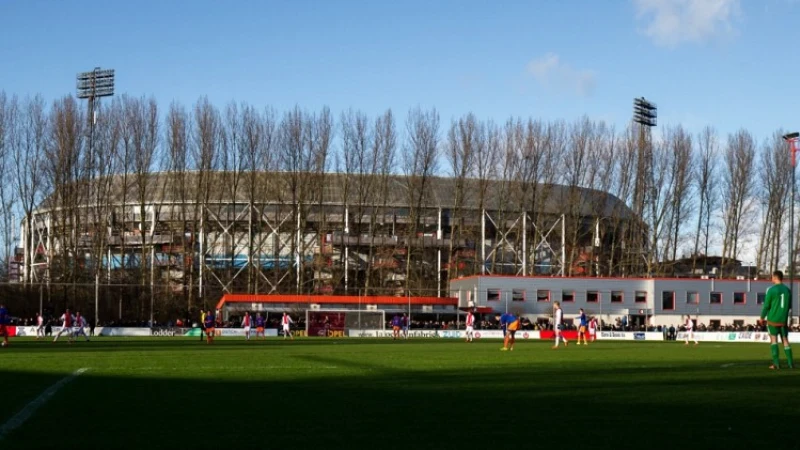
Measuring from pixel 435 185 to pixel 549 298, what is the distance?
2094 centimetres

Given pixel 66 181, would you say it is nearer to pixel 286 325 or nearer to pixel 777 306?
pixel 286 325

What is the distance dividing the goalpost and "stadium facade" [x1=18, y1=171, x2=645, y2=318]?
46.0ft

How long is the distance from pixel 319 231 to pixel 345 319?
2193 centimetres

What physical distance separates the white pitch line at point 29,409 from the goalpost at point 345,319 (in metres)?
61.8

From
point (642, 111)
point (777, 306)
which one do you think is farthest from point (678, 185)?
point (777, 306)

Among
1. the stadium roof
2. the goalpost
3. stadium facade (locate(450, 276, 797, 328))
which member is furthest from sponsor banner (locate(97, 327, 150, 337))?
stadium facade (locate(450, 276, 797, 328))

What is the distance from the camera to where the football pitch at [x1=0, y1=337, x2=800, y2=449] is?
9.59 m

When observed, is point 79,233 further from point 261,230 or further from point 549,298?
point 549,298

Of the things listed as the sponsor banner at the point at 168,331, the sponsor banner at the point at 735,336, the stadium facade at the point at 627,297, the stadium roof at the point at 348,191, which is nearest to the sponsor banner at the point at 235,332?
the sponsor banner at the point at 168,331

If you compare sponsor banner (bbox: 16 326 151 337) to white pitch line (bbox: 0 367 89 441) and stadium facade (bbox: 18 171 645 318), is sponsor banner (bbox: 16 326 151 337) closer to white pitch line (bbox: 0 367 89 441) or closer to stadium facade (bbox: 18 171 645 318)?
stadium facade (bbox: 18 171 645 318)

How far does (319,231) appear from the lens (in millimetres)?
103125

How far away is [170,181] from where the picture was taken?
98.5m

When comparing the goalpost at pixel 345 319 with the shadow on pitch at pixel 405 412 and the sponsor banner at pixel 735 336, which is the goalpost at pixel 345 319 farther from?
the shadow on pitch at pixel 405 412

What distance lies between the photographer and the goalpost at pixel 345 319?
267ft
